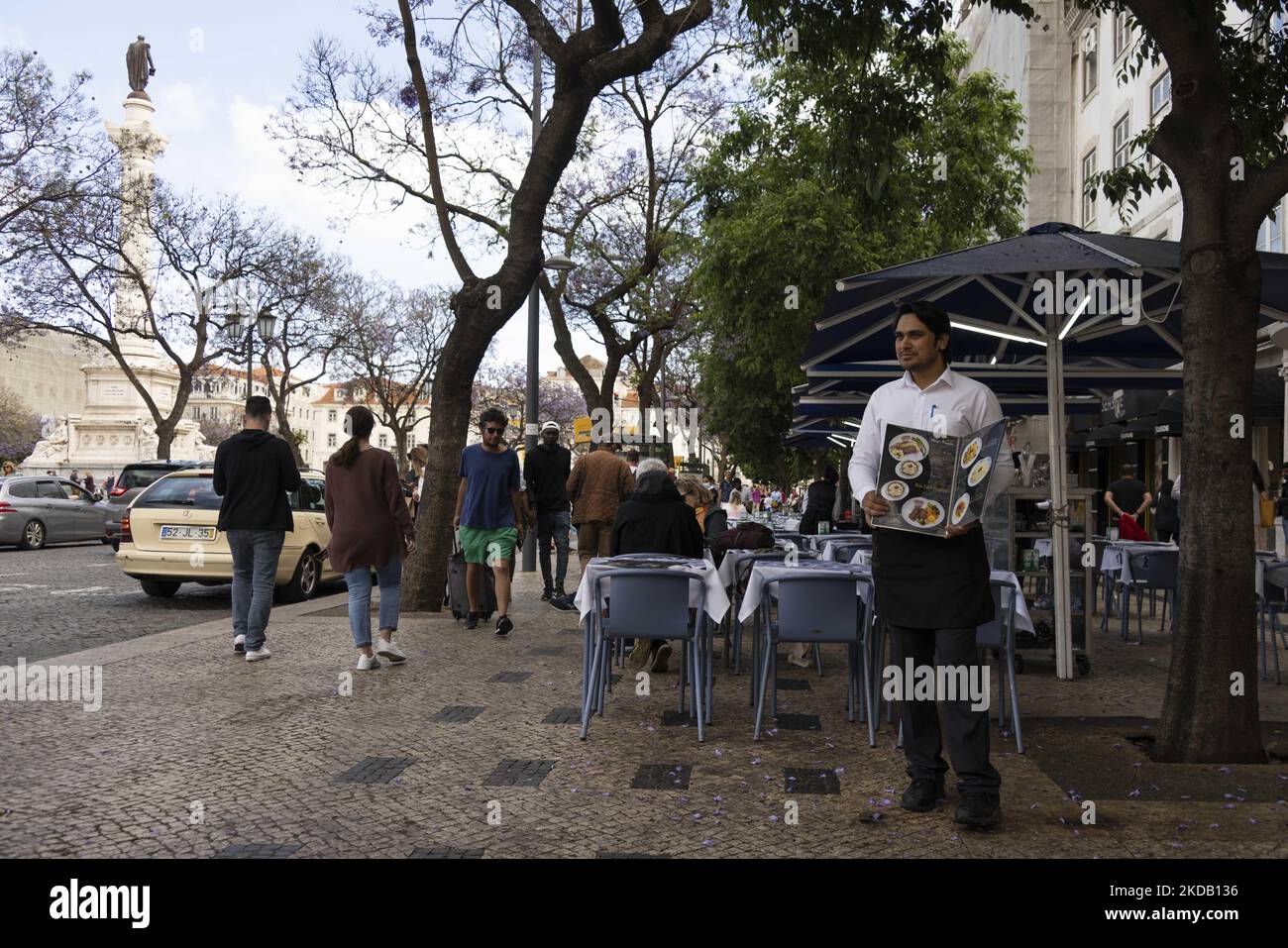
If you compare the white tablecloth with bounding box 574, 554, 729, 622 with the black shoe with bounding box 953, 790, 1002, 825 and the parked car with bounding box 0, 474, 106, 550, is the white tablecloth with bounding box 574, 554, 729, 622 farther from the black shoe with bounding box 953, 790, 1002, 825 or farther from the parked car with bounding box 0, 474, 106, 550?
the parked car with bounding box 0, 474, 106, 550

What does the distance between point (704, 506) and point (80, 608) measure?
285 inches

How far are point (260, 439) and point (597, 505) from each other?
4787 mm

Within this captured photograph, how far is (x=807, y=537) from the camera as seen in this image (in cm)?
1223

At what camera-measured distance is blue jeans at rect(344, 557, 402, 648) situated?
8.78 m

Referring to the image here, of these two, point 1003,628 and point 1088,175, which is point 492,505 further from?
point 1088,175

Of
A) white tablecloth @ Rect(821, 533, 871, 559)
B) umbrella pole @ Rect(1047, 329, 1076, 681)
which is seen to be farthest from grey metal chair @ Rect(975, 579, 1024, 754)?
white tablecloth @ Rect(821, 533, 871, 559)

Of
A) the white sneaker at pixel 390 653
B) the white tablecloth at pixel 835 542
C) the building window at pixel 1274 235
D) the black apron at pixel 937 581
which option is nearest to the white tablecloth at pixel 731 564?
the white tablecloth at pixel 835 542

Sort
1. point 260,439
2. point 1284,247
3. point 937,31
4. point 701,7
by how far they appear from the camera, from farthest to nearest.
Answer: point 1284,247
point 701,7
point 260,439
point 937,31

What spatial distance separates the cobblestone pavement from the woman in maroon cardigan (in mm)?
579

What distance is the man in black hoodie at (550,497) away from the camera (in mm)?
14211

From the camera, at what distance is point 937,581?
193 inches

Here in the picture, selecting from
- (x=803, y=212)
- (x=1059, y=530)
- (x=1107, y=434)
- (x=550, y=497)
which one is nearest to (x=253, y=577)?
(x=550, y=497)
